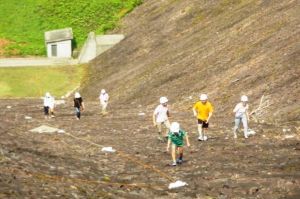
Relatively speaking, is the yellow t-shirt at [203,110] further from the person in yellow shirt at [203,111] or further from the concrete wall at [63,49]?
the concrete wall at [63,49]

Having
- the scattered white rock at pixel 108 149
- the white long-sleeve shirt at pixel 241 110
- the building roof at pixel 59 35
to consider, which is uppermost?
the building roof at pixel 59 35

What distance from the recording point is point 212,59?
50438 mm

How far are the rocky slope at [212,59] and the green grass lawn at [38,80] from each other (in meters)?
2.35

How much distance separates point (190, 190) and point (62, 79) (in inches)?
1896

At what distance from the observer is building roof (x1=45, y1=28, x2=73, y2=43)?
78456mm

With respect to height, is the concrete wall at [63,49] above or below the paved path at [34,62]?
above

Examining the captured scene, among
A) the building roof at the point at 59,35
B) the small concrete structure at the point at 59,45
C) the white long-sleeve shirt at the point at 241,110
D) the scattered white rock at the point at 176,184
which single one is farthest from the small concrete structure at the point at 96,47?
the scattered white rock at the point at 176,184

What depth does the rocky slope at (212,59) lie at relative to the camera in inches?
1553

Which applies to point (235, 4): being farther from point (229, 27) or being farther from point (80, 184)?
point (80, 184)

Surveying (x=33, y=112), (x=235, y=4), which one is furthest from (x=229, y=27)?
(x=33, y=112)

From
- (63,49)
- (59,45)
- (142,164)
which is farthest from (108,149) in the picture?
(63,49)

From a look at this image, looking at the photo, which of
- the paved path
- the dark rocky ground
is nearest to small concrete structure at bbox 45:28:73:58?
the paved path

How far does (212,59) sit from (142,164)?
2658cm

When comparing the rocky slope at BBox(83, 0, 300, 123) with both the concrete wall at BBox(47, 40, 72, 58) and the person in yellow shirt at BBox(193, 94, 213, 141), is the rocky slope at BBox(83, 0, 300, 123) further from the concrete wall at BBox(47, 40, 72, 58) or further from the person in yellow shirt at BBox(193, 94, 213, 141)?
the concrete wall at BBox(47, 40, 72, 58)
